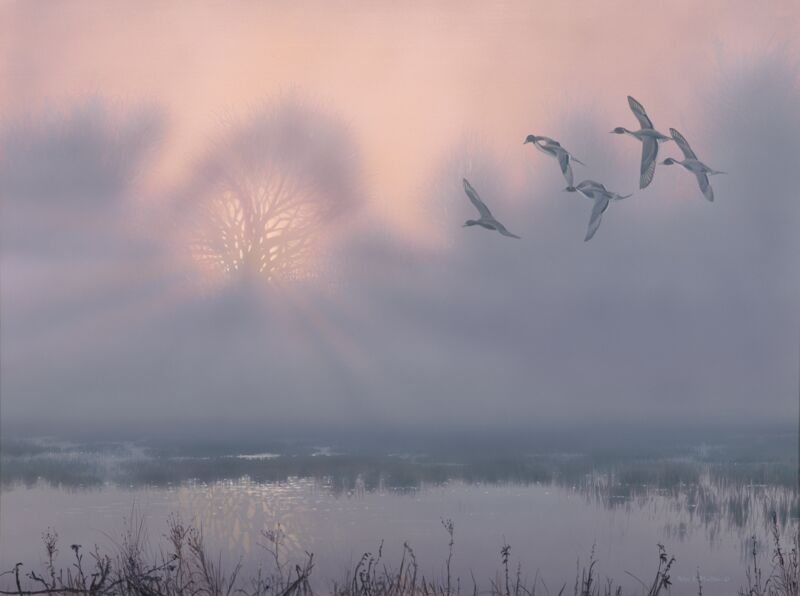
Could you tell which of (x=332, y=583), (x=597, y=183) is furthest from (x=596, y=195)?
(x=332, y=583)

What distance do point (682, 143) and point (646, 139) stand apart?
489mm

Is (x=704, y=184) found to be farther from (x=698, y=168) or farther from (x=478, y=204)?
(x=478, y=204)

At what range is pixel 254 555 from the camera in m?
16.1

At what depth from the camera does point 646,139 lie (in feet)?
49.2

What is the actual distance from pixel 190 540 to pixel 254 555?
4.91m

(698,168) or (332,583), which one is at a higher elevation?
(698,168)

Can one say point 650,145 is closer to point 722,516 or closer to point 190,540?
point 190,540

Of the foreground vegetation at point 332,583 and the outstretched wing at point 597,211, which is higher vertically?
the outstretched wing at point 597,211

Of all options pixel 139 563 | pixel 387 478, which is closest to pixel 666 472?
pixel 387 478

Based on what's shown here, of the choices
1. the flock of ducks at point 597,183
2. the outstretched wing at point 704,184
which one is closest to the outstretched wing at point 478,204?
the flock of ducks at point 597,183

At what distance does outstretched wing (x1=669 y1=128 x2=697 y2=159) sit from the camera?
1476 cm

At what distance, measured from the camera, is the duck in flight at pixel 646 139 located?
1480cm

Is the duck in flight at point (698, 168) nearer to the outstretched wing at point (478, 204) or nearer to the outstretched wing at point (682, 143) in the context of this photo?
the outstretched wing at point (682, 143)

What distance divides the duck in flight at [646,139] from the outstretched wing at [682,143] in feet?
0.31
